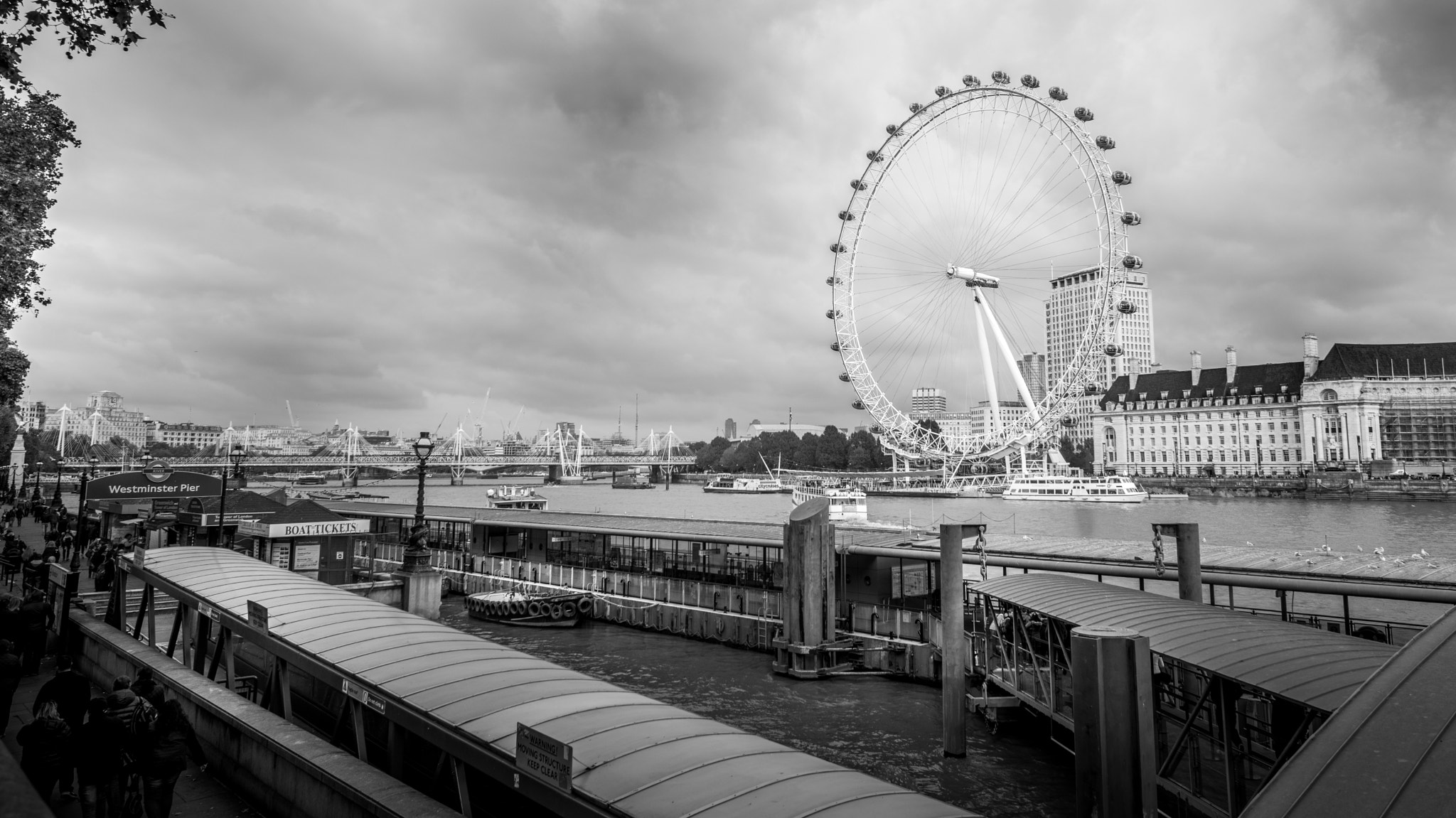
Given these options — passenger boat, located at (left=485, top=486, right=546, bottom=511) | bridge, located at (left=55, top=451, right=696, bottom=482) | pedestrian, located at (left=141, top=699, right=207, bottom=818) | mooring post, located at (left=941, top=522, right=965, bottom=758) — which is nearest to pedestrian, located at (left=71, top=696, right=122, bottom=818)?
pedestrian, located at (left=141, top=699, right=207, bottom=818)

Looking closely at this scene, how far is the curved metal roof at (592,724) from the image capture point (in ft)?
18.9

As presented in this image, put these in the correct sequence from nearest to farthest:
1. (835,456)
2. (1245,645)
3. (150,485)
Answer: (1245,645), (150,485), (835,456)

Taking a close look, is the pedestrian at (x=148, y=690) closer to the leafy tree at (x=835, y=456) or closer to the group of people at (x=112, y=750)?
the group of people at (x=112, y=750)

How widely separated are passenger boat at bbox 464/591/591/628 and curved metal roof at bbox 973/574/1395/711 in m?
23.3

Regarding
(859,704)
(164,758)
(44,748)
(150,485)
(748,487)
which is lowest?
(859,704)

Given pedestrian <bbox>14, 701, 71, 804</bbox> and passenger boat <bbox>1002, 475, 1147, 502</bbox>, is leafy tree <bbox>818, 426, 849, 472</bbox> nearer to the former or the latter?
passenger boat <bbox>1002, 475, 1147, 502</bbox>

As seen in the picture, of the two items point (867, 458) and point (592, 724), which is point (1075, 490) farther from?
point (592, 724)

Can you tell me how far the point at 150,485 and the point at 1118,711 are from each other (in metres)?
28.8

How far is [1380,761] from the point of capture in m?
3.79

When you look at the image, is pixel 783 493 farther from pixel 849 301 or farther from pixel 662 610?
pixel 662 610

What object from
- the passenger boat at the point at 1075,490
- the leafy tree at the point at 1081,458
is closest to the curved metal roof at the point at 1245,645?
the passenger boat at the point at 1075,490

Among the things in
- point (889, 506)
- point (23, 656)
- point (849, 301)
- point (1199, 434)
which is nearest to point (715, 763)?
point (23, 656)

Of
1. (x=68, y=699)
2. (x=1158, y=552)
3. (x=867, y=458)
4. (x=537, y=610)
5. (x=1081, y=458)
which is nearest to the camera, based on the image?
(x=68, y=699)

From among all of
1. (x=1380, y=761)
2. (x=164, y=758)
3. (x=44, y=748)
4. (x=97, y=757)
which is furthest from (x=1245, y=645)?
(x=44, y=748)
